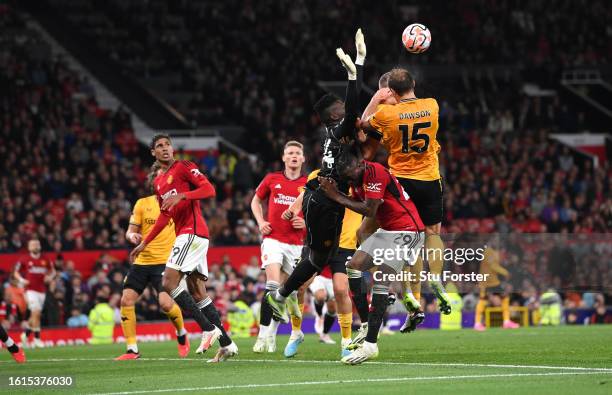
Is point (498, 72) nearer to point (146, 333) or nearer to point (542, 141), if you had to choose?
point (542, 141)

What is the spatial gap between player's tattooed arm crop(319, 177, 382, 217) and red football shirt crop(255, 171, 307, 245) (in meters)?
3.10

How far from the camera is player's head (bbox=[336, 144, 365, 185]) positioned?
12930 millimetres

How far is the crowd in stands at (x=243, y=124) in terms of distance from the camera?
27297mm

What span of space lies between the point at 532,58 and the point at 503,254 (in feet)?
63.0

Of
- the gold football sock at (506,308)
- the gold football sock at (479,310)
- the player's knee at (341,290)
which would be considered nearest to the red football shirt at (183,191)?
the player's knee at (341,290)

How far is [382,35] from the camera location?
43.4m

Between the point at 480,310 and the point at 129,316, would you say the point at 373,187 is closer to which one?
the point at 129,316

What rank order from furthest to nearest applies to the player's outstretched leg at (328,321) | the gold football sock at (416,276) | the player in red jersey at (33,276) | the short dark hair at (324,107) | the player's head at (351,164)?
the player in red jersey at (33,276)
the player's outstretched leg at (328,321)
the gold football sock at (416,276)
the short dark hair at (324,107)
the player's head at (351,164)

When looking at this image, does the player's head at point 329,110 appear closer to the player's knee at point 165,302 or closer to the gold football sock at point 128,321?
the player's knee at point 165,302

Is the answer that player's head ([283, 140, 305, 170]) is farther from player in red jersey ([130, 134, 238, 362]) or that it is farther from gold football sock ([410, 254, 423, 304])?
gold football sock ([410, 254, 423, 304])

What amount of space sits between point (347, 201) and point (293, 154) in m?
3.35

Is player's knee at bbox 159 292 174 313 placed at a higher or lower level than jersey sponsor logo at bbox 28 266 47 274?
lower

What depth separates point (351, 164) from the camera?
1303 cm

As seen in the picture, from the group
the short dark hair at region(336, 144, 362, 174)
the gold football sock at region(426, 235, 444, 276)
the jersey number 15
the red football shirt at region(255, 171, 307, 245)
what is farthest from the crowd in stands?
the jersey number 15
